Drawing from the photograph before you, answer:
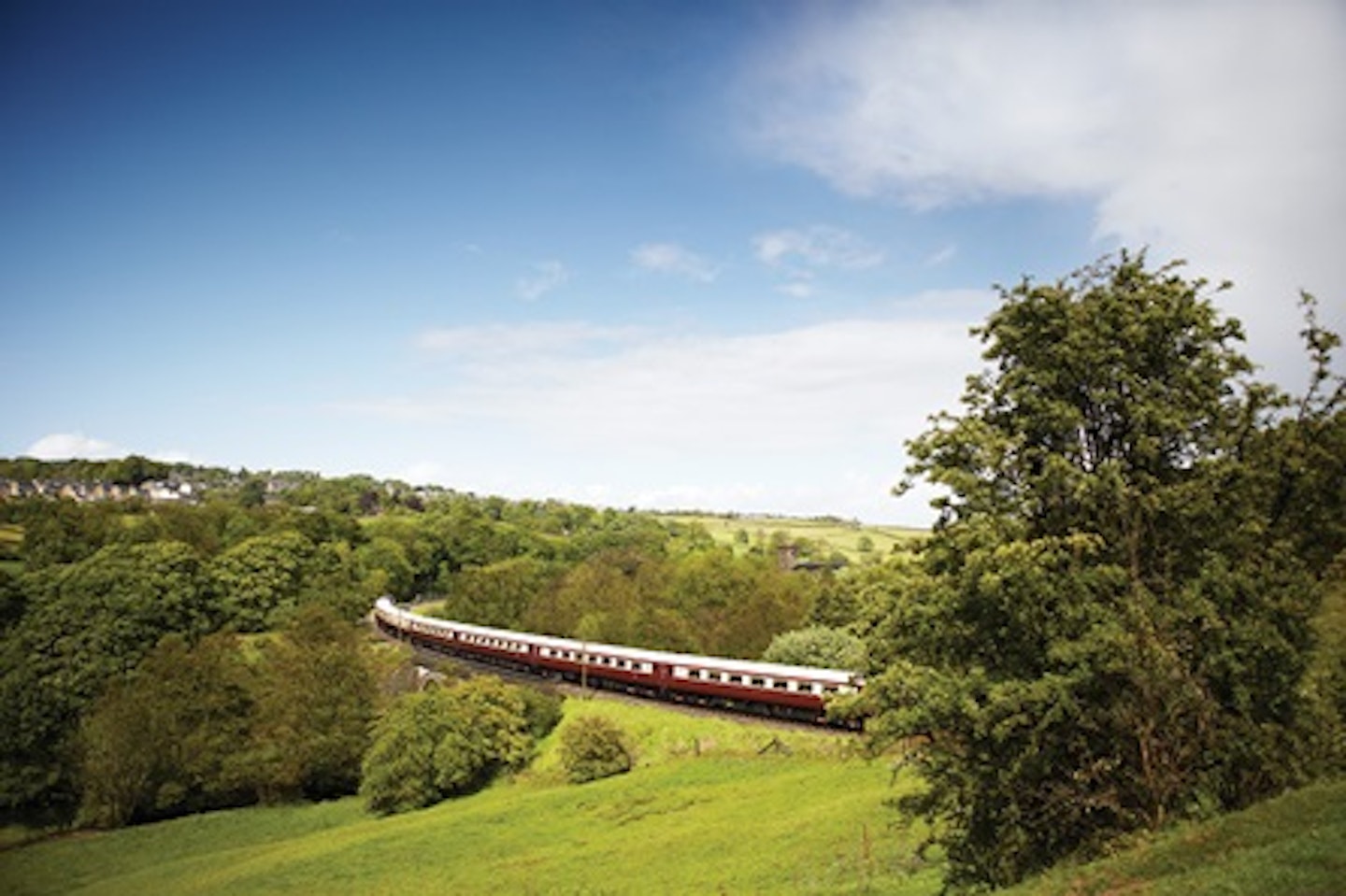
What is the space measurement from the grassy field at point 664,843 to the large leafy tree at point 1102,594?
148 cm

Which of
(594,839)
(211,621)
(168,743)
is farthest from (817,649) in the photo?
(211,621)

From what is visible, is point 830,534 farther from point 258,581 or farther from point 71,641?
point 71,641

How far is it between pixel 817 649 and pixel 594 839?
63.8 feet

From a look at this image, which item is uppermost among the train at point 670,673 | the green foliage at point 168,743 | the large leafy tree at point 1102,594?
the large leafy tree at point 1102,594

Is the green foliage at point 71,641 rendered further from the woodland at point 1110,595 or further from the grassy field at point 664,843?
the woodland at point 1110,595

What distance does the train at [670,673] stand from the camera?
36.0m

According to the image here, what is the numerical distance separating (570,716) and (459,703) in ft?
22.0

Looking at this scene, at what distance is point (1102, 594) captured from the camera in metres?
14.8

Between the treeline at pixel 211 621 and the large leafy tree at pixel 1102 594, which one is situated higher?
the large leafy tree at pixel 1102 594

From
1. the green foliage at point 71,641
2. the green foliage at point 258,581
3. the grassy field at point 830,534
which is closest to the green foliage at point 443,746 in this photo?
the green foliage at point 71,641

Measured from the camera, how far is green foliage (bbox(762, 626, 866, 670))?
42688mm

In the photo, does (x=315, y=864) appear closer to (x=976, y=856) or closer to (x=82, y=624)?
(x=976, y=856)

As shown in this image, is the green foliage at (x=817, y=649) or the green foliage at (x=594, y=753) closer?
the green foliage at (x=594, y=753)

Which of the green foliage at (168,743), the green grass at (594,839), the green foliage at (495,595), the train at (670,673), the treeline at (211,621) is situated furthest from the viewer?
the green foliage at (495,595)
